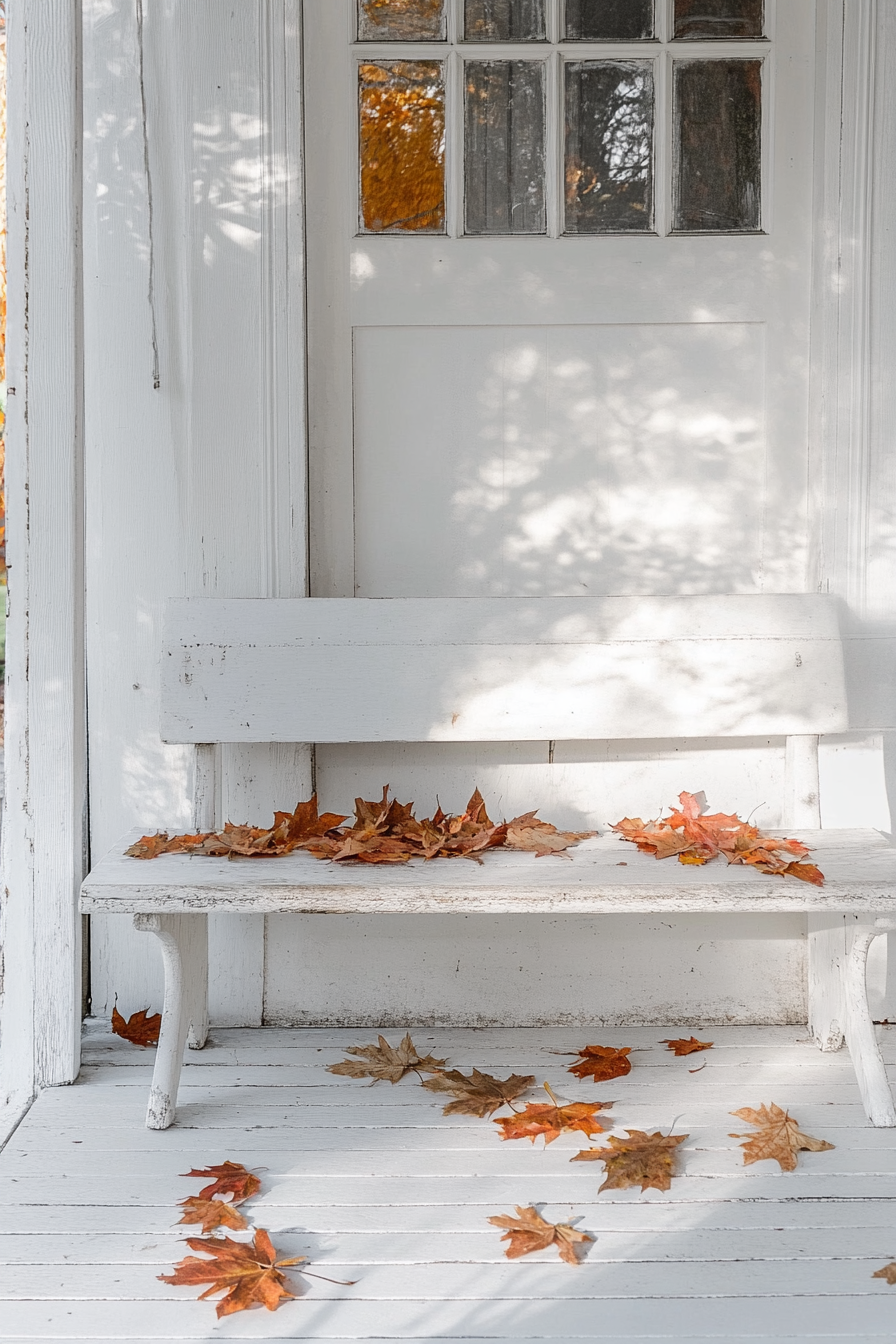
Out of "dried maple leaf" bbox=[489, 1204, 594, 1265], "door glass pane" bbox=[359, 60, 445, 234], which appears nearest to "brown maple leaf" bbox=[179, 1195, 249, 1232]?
"dried maple leaf" bbox=[489, 1204, 594, 1265]

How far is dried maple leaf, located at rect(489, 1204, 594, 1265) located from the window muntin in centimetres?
207

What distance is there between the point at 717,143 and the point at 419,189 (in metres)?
0.69

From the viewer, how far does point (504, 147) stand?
2.71 meters

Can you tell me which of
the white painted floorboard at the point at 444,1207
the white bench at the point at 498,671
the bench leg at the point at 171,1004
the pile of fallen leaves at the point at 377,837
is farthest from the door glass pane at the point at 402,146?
the white painted floorboard at the point at 444,1207

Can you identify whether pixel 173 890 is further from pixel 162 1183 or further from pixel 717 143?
pixel 717 143

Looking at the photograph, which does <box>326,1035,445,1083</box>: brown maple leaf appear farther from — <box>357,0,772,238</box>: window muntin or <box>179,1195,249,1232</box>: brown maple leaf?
<box>357,0,772,238</box>: window muntin

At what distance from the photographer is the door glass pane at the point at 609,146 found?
270 cm

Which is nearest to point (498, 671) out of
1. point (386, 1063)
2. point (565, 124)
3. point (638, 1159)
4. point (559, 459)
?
point (559, 459)

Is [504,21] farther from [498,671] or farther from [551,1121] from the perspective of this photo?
[551,1121]

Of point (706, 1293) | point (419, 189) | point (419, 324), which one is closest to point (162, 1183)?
point (706, 1293)

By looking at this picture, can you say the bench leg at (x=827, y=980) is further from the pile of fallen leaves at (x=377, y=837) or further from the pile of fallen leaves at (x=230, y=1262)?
the pile of fallen leaves at (x=230, y=1262)

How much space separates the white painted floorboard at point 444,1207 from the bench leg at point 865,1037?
0.13 ft

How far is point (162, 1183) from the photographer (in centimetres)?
208

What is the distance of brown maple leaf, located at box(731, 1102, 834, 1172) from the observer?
2.14m
